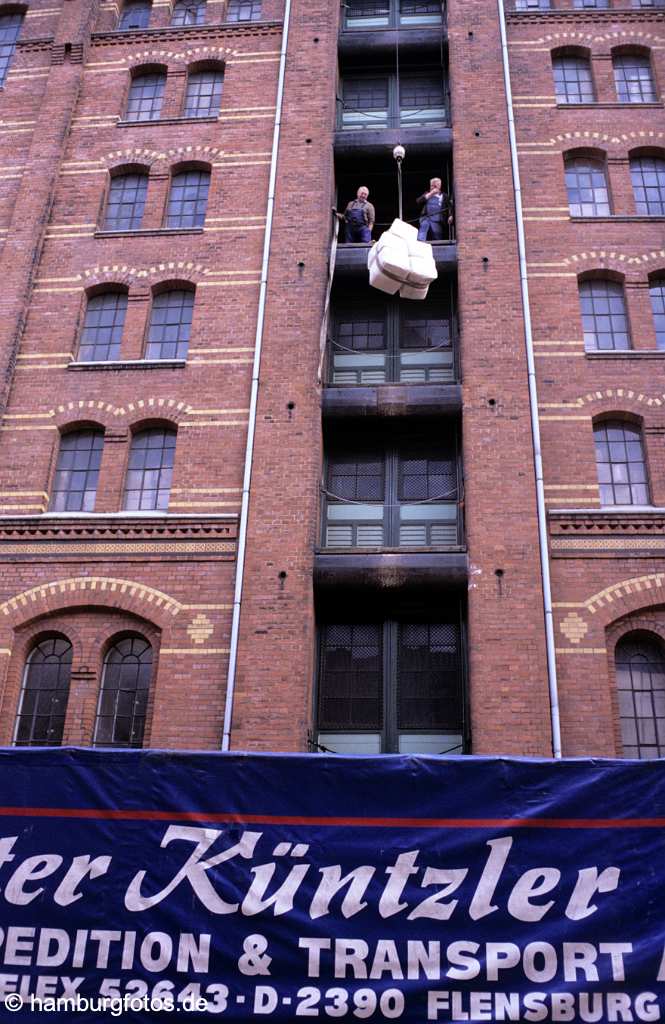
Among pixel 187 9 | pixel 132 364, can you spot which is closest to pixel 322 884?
pixel 132 364

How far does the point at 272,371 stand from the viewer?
660 inches

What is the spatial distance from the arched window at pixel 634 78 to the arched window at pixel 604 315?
490 cm

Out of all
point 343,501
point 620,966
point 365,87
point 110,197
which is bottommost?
point 620,966

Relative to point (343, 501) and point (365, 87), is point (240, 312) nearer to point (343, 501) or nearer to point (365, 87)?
point (343, 501)

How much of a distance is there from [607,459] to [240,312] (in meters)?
6.97

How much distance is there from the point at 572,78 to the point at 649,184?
3.28 meters

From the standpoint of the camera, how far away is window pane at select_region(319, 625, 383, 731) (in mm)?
14969

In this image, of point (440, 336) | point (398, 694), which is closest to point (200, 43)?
point (440, 336)

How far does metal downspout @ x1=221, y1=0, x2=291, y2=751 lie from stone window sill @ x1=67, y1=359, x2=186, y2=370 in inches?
58.5

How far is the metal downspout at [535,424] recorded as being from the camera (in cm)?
1379

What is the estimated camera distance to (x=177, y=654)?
14.8 meters

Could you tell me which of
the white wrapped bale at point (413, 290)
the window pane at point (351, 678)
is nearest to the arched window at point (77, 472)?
the window pane at point (351, 678)

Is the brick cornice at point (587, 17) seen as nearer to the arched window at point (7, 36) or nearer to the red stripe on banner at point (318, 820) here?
the arched window at point (7, 36)

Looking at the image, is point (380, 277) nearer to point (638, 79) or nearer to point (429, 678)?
point (429, 678)
